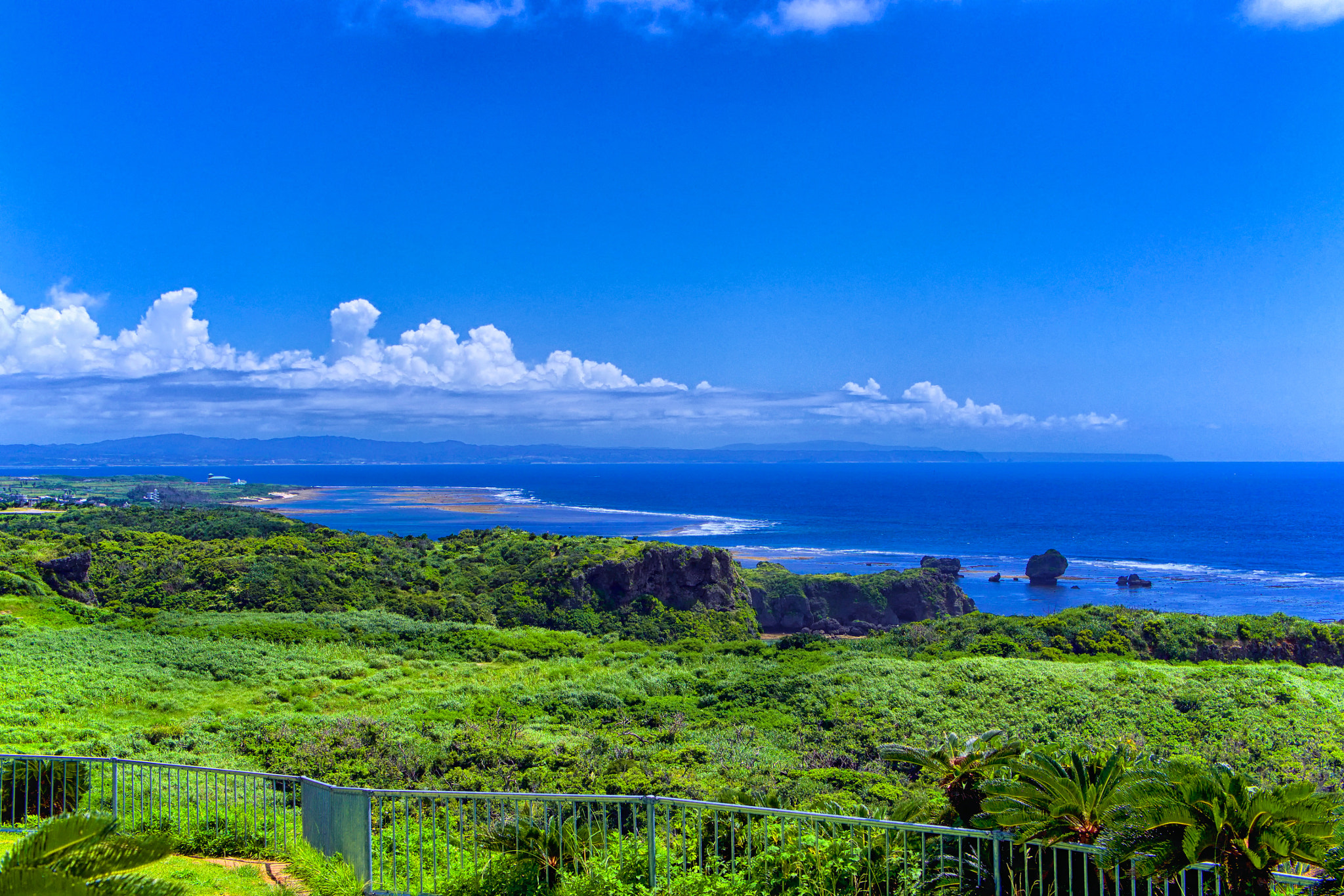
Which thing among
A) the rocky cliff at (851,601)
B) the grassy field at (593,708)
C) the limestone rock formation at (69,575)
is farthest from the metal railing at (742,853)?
the rocky cliff at (851,601)

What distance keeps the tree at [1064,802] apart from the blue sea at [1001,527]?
5671 centimetres

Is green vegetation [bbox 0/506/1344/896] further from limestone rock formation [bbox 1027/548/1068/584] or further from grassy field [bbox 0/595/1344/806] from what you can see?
limestone rock formation [bbox 1027/548/1068/584]

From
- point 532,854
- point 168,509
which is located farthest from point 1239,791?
point 168,509

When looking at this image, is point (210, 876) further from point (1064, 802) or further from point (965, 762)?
point (1064, 802)

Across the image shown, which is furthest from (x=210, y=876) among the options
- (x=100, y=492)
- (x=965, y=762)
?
(x=100, y=492)

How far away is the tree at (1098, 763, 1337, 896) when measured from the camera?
5496 millimetres

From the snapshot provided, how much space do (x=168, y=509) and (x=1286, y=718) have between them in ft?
271

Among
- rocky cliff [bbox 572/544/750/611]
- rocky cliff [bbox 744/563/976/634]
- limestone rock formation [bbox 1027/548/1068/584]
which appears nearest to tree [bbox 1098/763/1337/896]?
rocky cliff [bbox 572/544/750/611]

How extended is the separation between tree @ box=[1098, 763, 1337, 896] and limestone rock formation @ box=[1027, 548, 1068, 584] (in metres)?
69.2

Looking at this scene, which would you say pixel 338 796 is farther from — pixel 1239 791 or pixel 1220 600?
pixel 1220 600

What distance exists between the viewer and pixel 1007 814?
265 inches

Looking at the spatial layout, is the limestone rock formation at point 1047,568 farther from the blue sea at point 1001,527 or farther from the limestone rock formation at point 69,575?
the limestone rock formation at point 69,575

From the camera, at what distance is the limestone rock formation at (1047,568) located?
6894 centimetres

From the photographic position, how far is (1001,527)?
106688 mm
